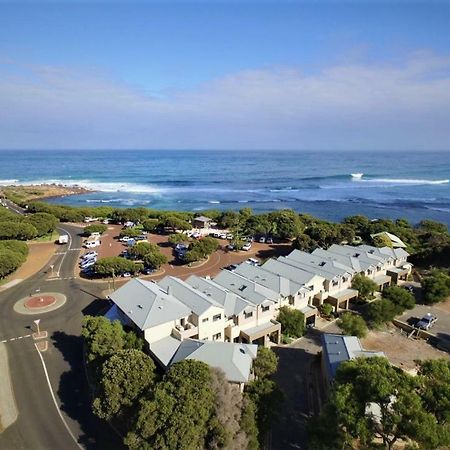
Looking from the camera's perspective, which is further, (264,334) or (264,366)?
(264,334)

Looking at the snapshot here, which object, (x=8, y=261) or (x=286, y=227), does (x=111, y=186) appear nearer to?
(x=286, y=227)

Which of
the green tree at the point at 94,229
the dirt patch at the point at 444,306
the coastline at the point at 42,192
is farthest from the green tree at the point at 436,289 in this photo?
the coastline at the point at 42,192

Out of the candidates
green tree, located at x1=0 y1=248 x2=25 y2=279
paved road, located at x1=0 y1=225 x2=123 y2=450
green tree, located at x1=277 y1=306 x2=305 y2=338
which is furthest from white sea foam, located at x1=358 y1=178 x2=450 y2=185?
green tree, located at x1=0 y1=248 x2=25 y2=279

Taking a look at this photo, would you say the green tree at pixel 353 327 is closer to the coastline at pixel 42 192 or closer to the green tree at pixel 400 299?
the green tree at pixel 400 299

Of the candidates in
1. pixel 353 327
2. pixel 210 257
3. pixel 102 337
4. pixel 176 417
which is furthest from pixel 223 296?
pixel 210 257

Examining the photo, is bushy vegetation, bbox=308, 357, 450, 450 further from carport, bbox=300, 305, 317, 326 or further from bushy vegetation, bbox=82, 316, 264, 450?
carport, bbox=300, 305, 317, 326

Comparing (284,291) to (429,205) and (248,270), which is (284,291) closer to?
(248,270)
